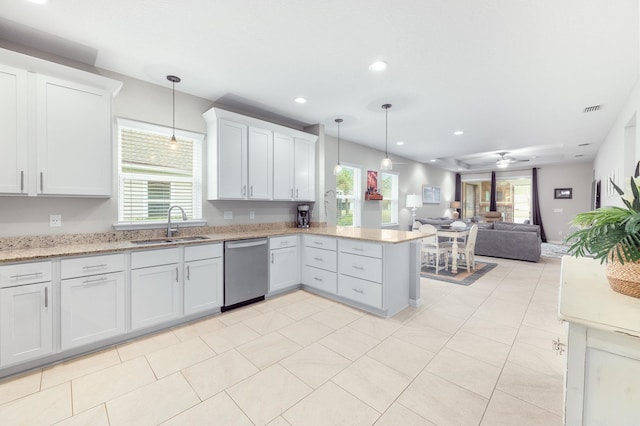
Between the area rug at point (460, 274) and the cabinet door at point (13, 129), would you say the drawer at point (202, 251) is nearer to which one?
the cabinet door at point (13, 129)

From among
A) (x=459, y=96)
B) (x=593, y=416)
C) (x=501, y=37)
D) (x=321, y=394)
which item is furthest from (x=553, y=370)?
(x=459, y=96)

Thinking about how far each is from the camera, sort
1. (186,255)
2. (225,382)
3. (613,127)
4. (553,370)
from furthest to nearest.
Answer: (613,127)
(186,255)
(553,370)
(225,382)

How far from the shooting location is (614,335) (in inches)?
35.7

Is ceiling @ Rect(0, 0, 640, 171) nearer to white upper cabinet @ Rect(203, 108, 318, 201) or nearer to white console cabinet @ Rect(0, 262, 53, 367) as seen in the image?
white upper cabinet @ Rect(203, 108, 318, 201)

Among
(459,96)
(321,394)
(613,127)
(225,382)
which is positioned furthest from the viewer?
→ (613,127)

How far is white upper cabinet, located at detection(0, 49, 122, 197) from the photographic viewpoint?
2.16m

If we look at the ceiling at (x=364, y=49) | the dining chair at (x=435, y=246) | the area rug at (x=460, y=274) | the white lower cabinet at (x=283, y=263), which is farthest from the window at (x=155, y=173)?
the area rug at (x=460, y=274)

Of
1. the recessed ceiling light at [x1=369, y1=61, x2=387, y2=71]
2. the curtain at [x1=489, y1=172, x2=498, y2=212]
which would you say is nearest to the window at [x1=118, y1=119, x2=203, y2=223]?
the recessed ceiling light at [x1=369, y1=61, x2=387, y2=71]

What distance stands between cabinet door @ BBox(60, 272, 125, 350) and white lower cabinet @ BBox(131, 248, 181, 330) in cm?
11

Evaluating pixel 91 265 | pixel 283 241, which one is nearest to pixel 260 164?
pixel 283 241

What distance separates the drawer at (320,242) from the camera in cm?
354

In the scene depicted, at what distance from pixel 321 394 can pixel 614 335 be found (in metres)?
1.59

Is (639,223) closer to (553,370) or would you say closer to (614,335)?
(614,335)

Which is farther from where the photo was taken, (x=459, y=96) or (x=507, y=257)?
(x=507, y=257)
